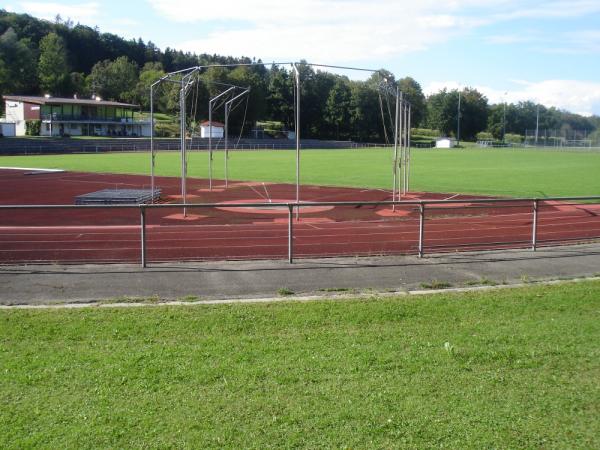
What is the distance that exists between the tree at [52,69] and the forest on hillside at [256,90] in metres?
0.19

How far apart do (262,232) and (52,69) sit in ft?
400

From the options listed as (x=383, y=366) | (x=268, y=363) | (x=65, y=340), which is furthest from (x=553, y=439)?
(x=65, y=340)

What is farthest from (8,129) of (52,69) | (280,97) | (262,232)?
(262,232)

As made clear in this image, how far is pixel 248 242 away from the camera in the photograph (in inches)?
639

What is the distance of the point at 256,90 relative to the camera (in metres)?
105

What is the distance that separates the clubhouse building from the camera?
100 m

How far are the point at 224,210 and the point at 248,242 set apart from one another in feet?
27.7

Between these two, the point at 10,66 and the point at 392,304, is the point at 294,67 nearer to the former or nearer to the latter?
the point at 392,304

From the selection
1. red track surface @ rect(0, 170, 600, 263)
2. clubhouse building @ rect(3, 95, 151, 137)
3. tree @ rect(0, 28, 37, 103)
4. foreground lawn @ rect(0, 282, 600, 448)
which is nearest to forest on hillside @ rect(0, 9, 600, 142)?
tree @ rect(0, 28, 37, 103)

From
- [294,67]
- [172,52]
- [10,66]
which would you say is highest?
[172,52]

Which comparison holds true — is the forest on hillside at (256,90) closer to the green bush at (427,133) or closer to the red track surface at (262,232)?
the green bush at (427,133)

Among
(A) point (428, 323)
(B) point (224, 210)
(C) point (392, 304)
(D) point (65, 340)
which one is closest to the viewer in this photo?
(D) point (65, 340)

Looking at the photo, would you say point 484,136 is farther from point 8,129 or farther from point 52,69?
point 8,129

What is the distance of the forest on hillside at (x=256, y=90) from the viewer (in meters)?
107
